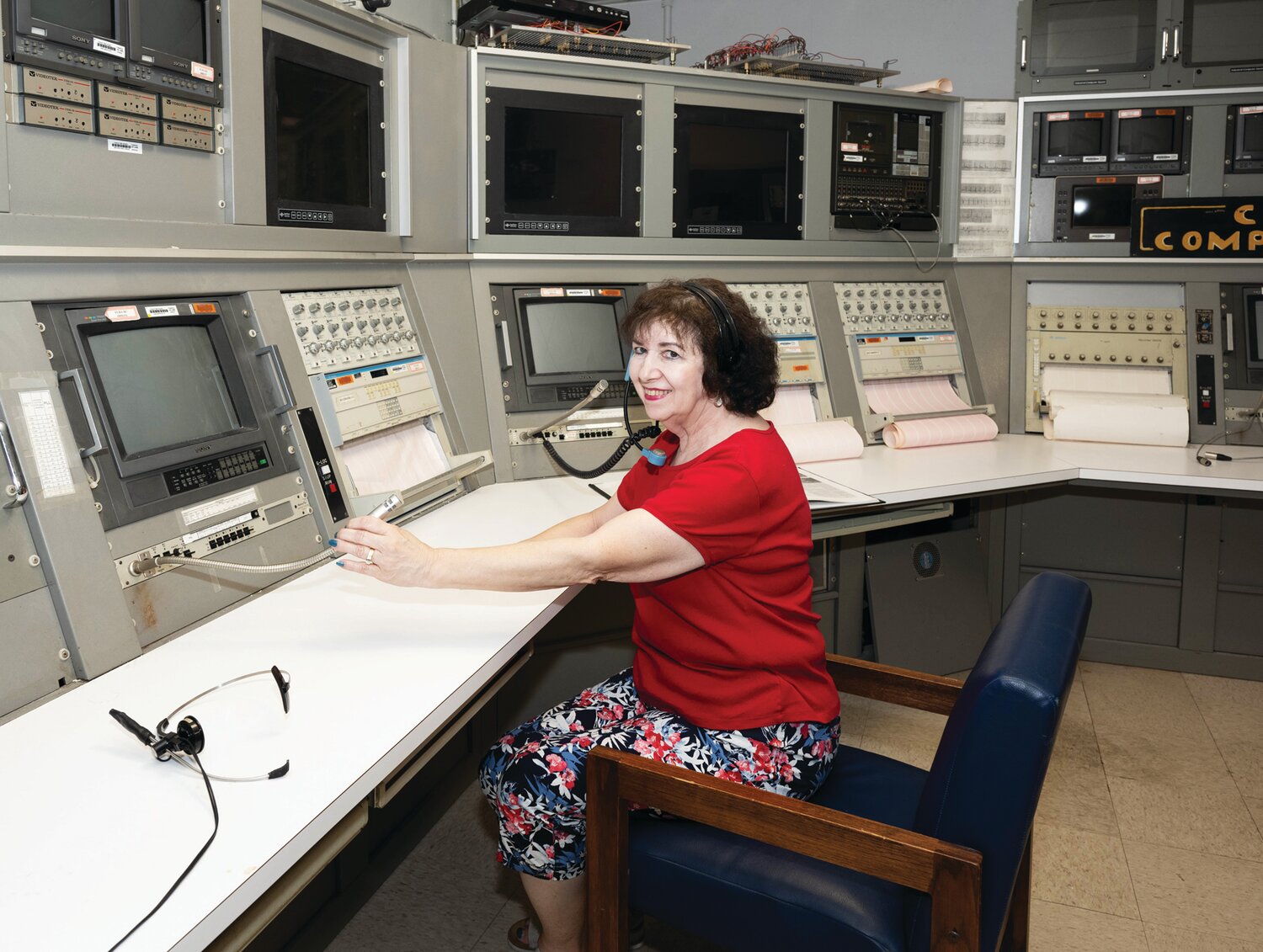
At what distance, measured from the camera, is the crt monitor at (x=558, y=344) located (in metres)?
2.61

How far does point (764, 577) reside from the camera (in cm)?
157

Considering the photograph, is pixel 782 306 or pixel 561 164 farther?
pixel 782 306

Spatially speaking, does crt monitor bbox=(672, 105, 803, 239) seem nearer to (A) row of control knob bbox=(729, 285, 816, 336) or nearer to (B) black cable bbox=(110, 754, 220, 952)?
(A) row of control knob bbox=(729, 285, 816, 336)

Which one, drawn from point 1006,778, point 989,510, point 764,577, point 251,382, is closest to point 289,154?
point 251,382

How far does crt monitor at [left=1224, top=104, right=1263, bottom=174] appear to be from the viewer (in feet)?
10.5

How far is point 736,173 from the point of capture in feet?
9.73

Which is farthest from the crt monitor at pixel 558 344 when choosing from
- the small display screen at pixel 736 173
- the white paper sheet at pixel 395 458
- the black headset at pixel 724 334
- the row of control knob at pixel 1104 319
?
the row of control knob at pixel 1104 319

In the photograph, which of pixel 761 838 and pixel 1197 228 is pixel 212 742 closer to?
pixel 761 838

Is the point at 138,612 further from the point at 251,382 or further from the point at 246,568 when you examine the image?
the point at 251,382

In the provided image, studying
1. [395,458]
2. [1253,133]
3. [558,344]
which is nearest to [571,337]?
[558,344]

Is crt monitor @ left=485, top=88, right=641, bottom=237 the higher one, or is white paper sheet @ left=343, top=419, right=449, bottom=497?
crt monitor @ left=485, top=88, right=641, bottom=237

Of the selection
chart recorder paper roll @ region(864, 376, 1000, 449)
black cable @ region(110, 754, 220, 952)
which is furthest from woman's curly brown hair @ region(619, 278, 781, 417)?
chart recorder paper roll @ region(864, 376, 1000, 449)

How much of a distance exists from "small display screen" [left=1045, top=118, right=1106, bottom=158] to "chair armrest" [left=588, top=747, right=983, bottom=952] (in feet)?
9.09

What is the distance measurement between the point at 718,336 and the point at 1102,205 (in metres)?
2.31
